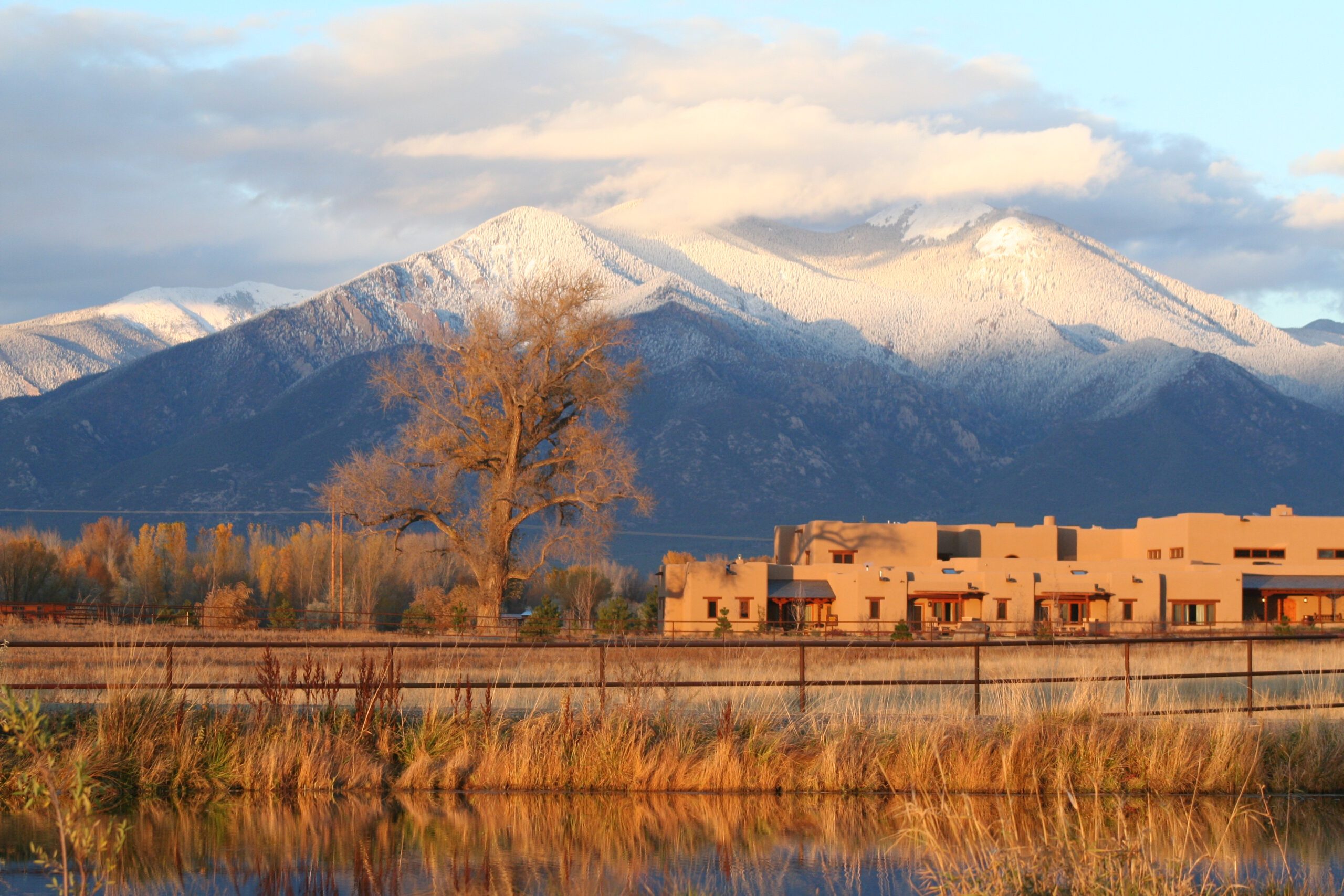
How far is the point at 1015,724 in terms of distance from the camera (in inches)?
627

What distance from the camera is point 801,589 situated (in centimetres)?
6888

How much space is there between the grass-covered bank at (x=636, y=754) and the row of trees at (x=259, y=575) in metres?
43.9

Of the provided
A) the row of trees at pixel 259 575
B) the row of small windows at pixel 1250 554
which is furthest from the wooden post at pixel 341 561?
the row of small windows at pixel 1250 554

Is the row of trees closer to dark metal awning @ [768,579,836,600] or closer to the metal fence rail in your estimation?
the metal fence rail

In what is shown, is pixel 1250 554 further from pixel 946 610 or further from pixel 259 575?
pixel 259 575

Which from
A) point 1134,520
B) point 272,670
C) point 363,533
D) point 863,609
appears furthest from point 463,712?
point 1134,520

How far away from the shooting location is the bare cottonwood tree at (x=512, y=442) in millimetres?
46875

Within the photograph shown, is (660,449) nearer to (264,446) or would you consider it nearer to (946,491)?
(946,491)

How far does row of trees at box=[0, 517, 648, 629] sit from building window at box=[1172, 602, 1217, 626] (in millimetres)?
27535

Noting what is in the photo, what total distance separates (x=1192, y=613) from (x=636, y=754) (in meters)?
59.0

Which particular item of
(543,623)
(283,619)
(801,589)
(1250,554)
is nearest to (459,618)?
(543,623)

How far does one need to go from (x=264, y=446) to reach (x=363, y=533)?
160 metres

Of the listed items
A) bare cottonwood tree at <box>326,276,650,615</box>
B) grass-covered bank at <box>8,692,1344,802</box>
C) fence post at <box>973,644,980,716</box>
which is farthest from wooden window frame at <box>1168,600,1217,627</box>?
grass-covered bank at <box>8,692,1344,802</box>

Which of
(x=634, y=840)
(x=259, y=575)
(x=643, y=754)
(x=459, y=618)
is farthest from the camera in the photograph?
(x=259, y=575)
